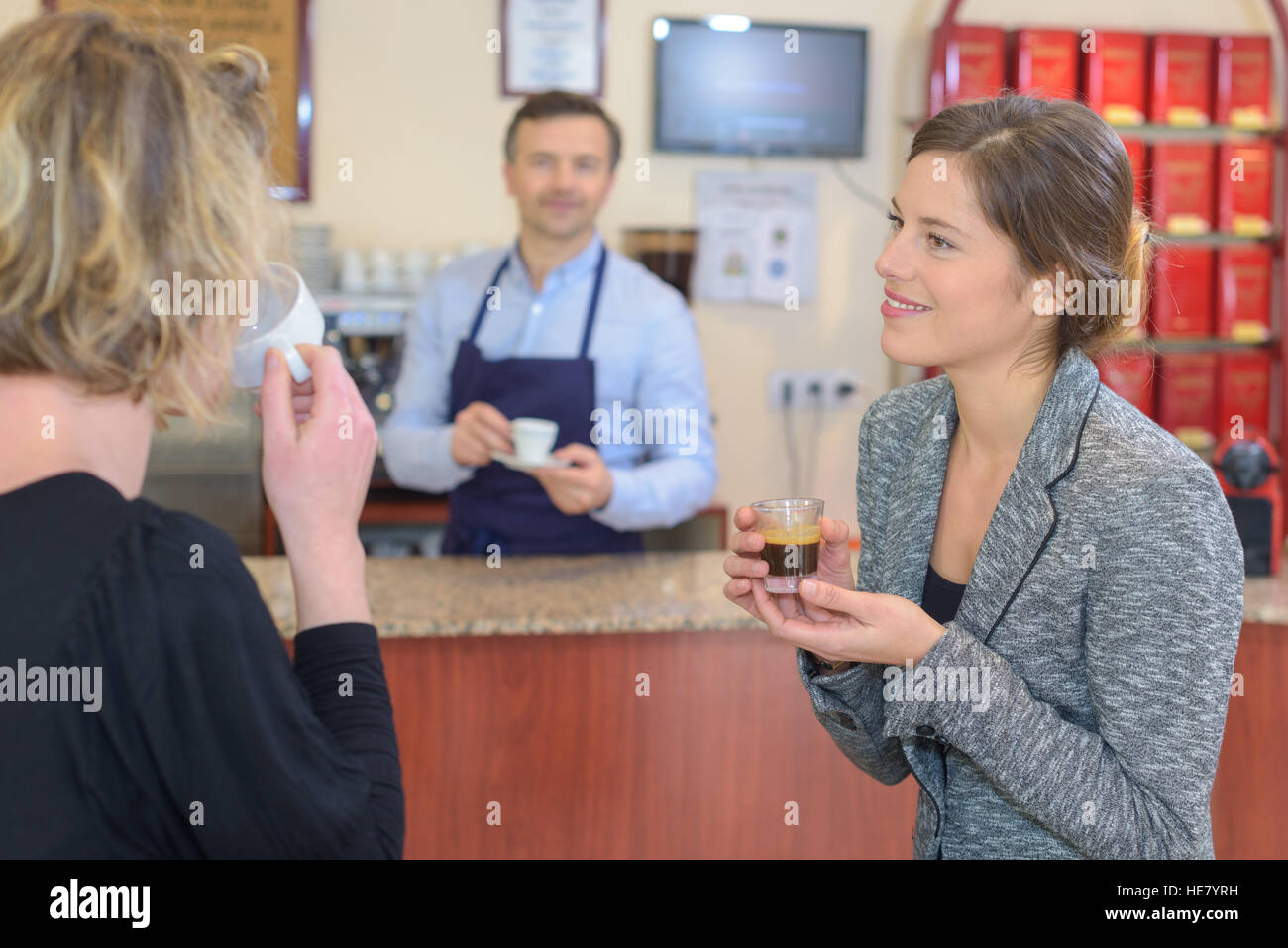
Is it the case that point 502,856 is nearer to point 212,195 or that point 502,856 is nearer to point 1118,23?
point 212,195

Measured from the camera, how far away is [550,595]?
223cm

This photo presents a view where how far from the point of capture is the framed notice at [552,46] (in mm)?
3959

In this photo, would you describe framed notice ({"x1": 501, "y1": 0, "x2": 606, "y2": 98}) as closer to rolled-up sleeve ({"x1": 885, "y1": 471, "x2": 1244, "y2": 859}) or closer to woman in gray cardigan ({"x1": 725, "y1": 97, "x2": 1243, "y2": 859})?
woman in gray cardigan ({"x1": 725, "y1": 97, "x2": 1243, "y2": 859})

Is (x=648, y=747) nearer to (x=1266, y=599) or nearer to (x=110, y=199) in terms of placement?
(x=1266, y=599)

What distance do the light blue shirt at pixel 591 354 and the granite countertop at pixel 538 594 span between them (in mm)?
281

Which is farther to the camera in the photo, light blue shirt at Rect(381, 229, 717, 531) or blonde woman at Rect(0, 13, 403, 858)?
light blue shirt at Rect(381, 229, 717, 531)

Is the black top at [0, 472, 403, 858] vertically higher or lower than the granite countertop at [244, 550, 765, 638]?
higher

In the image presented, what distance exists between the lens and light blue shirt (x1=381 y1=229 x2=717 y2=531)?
2.78 m

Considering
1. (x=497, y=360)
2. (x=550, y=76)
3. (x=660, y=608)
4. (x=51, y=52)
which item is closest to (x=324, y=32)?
(x=550, y=76)

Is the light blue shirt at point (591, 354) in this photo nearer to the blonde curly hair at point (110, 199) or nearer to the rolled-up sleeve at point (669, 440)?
the rolled-up sleeve at point (669, 440)

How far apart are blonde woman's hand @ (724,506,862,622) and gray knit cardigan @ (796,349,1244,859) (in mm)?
125

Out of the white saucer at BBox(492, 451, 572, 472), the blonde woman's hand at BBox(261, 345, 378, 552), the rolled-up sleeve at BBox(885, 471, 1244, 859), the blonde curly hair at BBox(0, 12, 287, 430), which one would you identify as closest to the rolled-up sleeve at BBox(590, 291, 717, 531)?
the white saucer at BBox(492, 451, 572, 472)

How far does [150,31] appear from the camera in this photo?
882mm

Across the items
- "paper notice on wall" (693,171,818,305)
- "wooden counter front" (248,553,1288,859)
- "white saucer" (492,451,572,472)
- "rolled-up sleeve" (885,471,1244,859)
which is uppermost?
"paper notice on wall" (693,171,818,305)
